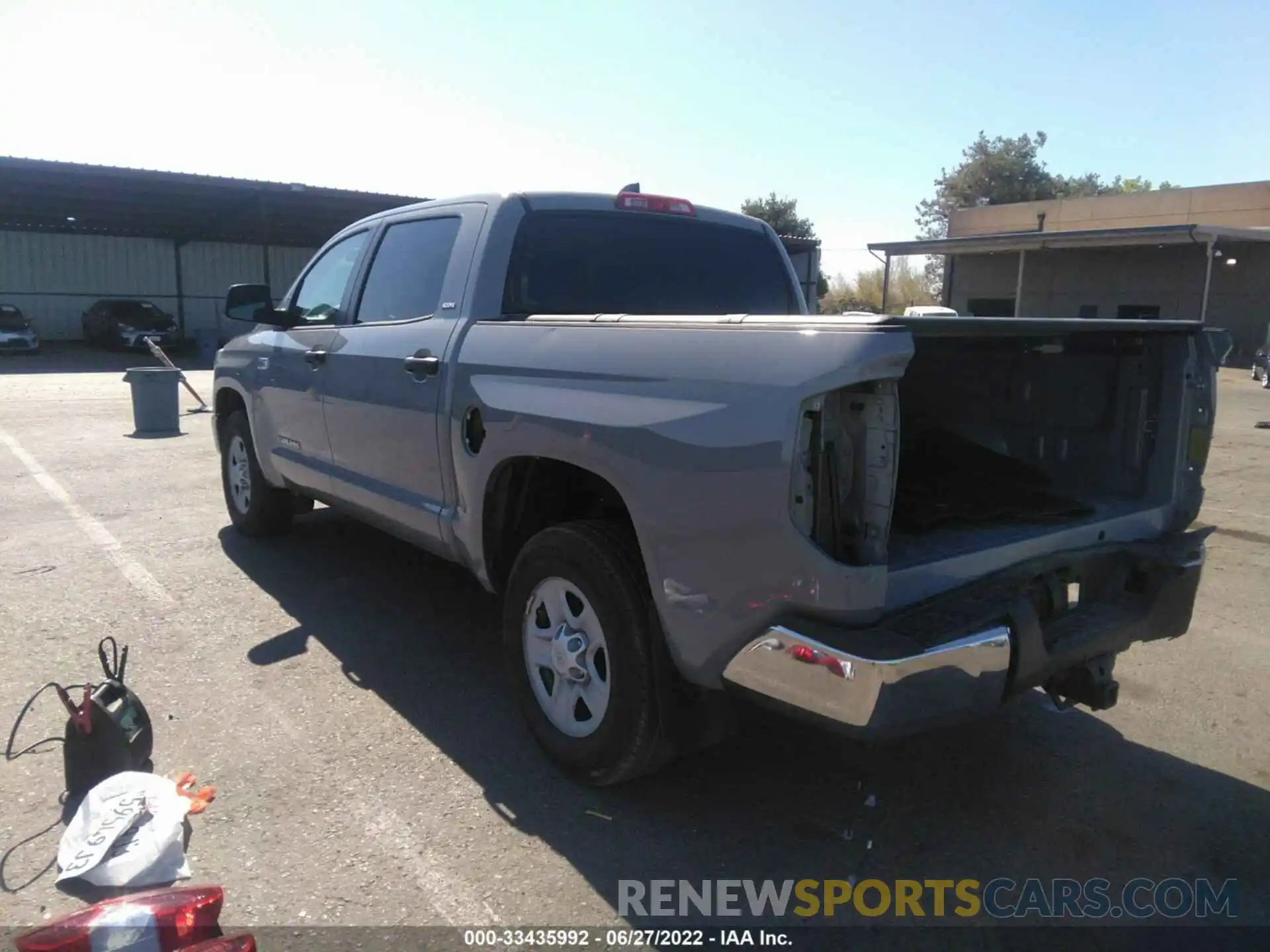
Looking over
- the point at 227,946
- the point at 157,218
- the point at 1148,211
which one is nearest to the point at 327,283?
the point at 227,946

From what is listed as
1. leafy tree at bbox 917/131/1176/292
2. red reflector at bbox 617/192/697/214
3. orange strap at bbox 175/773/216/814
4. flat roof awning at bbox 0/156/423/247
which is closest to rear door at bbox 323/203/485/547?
red reflector at bbox 617/192/697/214

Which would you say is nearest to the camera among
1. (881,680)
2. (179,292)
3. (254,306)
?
(881,680)

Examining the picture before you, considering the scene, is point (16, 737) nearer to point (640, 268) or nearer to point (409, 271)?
point (409, 271)

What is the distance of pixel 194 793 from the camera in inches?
128

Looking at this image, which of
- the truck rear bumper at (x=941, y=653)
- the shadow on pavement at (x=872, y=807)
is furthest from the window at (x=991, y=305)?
the truck rear bumper at (x=941, y=653)

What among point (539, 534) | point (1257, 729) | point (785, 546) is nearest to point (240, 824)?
point (539, 534)

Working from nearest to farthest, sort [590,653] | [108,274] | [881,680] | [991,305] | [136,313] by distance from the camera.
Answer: [881,680] → [590,653] → [136,313] → [108,274] → [991,305]

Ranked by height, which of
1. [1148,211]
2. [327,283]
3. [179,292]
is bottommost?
[327,283]

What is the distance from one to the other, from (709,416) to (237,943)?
5.60ft

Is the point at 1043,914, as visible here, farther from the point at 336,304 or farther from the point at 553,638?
the point at 336,304

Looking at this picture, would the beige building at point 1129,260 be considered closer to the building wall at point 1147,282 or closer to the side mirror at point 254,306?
the building wall at point 1147,282

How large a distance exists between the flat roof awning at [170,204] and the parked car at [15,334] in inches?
135

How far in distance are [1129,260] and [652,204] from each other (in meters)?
33.3

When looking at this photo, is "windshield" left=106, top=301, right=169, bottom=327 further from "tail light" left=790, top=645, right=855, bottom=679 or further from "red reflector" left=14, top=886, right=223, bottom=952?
"tail light" left=790, top=645, right=855, bottom=679
